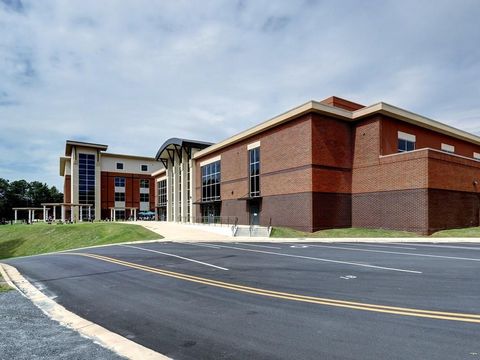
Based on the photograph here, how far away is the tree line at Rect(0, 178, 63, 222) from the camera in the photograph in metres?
106

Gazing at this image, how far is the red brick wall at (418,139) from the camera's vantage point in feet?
96.1

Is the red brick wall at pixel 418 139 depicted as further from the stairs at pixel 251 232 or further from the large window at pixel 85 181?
the large window at pixel 85 181

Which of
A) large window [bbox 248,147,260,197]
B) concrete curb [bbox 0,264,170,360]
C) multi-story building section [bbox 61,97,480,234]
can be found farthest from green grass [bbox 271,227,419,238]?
concrete curb [bbox 0,264,170,360]

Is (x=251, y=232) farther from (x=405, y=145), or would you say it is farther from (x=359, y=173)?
(x=405, y=145)

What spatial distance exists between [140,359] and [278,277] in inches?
244

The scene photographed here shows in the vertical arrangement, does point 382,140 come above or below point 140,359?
above

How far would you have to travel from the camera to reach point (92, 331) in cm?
567

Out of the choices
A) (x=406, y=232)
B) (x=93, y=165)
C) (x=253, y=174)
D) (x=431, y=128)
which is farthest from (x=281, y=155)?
(x=93, y=165)

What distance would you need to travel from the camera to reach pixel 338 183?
29797mm

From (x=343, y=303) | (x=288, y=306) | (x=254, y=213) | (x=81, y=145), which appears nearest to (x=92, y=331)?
(x=288, y=306)

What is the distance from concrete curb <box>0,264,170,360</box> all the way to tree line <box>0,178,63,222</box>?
114 meters

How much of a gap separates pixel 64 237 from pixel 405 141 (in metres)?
36.6

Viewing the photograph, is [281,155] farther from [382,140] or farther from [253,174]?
[382,140]

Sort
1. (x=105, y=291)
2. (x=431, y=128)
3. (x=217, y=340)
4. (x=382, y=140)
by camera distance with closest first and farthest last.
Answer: (x=217, y=340) → (x=105, y=291) → (x=382, y=140) → (x=431, y=128)
